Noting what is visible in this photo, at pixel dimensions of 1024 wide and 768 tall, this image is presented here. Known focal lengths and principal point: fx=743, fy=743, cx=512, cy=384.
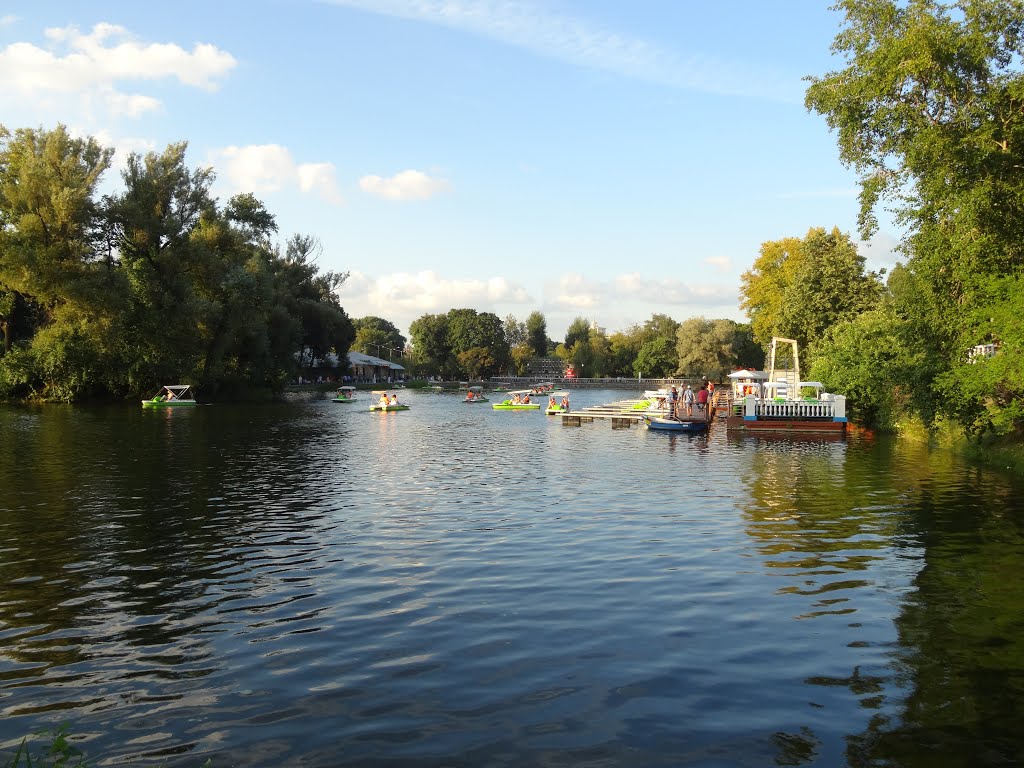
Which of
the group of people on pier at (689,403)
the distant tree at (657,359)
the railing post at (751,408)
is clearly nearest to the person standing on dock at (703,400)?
the group of people on pier at (689,403)

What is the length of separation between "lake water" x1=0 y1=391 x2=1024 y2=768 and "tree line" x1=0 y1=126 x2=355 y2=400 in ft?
143

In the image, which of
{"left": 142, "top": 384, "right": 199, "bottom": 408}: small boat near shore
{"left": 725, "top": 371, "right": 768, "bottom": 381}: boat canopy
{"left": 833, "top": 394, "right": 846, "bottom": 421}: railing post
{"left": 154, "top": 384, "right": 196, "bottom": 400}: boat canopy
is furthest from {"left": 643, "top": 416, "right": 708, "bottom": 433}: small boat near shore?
{"left": 154, "top": 384, "right": 196, "bottom": 400}: boat canopy

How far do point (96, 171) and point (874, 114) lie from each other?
2369 inches

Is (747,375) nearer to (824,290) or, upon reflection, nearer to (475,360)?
(824,290)

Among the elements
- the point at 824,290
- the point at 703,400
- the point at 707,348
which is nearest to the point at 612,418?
the point at 703,400

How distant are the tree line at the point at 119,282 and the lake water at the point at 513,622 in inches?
1714

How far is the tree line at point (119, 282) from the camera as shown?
58969 mm

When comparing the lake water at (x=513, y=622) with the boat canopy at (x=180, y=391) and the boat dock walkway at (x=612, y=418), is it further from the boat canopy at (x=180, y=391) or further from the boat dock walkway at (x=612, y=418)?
the boat canopy at (x=180, y=391)

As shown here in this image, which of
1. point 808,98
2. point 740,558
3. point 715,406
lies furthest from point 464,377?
point 740,558

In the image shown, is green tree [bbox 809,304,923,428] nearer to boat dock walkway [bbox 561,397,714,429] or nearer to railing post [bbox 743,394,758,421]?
railing post [bbox 743,394,758,421]

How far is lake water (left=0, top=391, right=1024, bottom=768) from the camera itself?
283 inches

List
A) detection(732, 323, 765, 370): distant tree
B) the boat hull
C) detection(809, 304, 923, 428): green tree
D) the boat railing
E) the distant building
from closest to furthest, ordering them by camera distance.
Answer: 1. the boat railing
2. detection(809, 304, 923, 428): green tree
3. the boat hull
4. detection(732, 323, 765, 370): distant tree
5. the distant building

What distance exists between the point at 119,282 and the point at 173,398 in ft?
35.7

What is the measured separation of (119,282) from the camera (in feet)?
200
